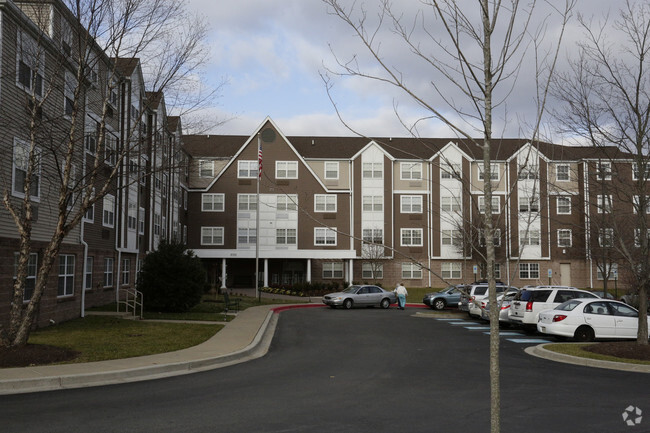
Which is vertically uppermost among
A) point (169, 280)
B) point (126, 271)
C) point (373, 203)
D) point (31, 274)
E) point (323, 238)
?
point (373, 203)

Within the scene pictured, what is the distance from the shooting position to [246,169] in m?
51.3

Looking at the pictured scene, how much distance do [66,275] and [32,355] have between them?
33.9 feet

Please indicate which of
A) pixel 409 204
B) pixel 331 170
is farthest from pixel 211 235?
pixel 409 204

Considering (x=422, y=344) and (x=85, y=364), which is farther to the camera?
(x=422, y=344)

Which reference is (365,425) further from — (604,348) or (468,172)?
(468,172)

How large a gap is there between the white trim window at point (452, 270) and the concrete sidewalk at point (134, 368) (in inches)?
1449

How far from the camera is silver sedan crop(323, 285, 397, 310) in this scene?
3278 centimetres

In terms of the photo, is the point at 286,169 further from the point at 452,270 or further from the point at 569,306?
the point at 569,306

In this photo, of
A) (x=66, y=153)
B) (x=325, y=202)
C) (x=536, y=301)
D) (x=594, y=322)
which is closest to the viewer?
(x=66, y=153)

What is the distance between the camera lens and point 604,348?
49.0ft

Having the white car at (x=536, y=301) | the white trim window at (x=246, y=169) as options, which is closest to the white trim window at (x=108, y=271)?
the white car at (x=536, y=301)

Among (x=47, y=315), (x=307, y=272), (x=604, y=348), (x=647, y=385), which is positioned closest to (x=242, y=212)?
(x=307, y=272)

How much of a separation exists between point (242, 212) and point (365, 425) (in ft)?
144

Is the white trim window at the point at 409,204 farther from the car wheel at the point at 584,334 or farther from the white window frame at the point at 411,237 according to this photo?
the car wheel at the point at 584,334
